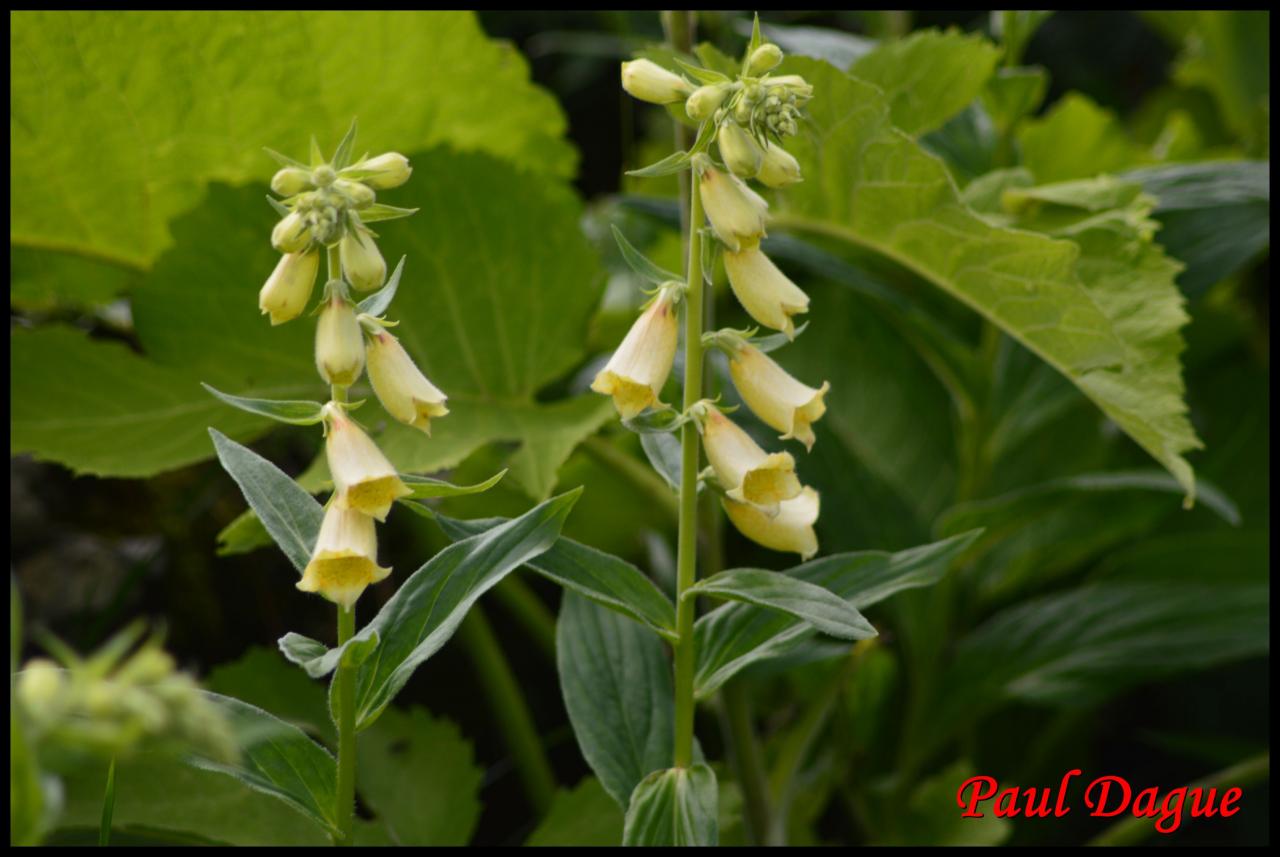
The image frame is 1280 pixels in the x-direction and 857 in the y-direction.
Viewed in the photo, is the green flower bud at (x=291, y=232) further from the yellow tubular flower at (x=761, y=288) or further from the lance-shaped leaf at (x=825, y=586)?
the lance-shaped leaf at (x=825, y=586)

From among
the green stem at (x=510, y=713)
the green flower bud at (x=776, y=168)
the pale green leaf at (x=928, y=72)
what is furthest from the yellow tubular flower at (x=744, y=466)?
the green stem at (x=510, y=713)

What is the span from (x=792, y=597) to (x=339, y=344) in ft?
0.92

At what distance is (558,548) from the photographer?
717mm

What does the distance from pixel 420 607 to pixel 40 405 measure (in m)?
0.56

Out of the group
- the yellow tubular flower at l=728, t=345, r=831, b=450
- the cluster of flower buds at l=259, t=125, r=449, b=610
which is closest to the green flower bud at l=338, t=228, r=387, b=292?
the cluster of flower buds at l=259, t=125, r=449, b=610

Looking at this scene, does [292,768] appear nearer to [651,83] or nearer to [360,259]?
[360,259]

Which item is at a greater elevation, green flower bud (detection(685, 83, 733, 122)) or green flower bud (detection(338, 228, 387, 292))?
green flower bud (detection(685, 83, 733, 122))

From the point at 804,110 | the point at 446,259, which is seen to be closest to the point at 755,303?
the point at 804,110

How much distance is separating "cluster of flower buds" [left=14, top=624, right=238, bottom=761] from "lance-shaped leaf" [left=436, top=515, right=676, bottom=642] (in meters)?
0.30

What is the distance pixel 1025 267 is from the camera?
0.90 m

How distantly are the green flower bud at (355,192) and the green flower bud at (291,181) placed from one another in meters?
0.02

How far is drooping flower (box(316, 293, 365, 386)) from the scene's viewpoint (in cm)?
60

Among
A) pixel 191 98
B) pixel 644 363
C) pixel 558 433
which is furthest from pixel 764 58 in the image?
pixel 191 98

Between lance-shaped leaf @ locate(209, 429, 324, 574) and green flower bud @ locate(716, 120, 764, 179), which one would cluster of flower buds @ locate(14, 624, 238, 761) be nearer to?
lance-shaped leaf @ locate(209, 429, 324, 574)
